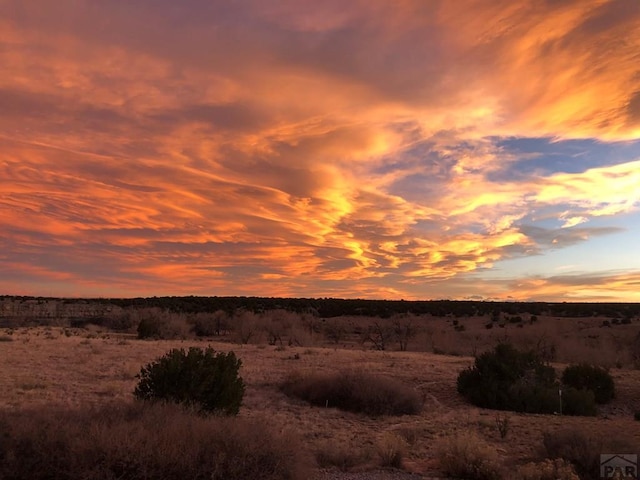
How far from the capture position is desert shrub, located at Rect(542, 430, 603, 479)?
969cm

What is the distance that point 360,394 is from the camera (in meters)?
17.5

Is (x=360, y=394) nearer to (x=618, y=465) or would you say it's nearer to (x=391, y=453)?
(x=391, y=453)

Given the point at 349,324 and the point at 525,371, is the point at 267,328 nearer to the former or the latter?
the point at 349,324

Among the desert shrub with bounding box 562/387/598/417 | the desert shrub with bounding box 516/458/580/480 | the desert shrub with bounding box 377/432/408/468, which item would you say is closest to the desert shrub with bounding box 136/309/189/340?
the desert shrub with bounding box 562/387/598/417

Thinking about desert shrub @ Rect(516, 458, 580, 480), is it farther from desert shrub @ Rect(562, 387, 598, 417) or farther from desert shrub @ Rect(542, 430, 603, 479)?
desert shrub @ Rect(562, 387, 598, 417)

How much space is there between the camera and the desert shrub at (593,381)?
20.6 meters

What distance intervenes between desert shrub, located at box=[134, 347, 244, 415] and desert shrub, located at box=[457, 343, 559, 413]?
9.47 m

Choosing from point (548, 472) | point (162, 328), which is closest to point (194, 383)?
point (548, 472)

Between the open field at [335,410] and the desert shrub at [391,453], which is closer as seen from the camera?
the desert shrub at [391,453]

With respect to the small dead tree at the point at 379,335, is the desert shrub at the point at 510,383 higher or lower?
lower

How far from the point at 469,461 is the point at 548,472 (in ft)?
4.39

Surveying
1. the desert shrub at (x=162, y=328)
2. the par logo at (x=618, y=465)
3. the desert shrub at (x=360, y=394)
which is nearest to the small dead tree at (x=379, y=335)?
the desert shrub at (x=162, y=328)

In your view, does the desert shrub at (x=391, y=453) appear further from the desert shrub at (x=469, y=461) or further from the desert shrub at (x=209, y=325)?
the desert shrub at (x=209, y=325)

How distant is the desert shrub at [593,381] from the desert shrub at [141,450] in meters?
16.1
